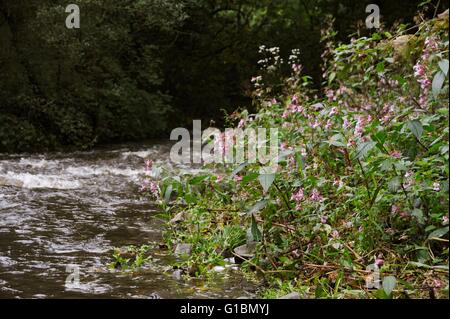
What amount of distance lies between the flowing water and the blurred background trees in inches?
111

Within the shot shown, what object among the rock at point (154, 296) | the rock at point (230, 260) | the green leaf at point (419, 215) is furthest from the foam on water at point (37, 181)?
the green leaf at point (419, 215)

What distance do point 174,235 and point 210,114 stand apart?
13.7m

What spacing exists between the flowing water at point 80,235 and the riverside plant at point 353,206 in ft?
0.97

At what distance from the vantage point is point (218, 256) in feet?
13.8

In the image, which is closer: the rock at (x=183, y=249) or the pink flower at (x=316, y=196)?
the pink flower at (x=316, y=196)

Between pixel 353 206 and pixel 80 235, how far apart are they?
2.47 metres

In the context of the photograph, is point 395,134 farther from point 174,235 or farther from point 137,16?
point 137,16

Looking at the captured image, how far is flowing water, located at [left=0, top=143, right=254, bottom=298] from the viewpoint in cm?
363

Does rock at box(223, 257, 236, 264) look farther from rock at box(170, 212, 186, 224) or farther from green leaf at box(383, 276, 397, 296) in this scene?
green leaf at box(383, 276, 397, 296)

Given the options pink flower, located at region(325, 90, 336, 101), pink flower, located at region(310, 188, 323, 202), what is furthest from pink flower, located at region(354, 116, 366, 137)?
pink flower, located at region(325, 90, 336, 101)

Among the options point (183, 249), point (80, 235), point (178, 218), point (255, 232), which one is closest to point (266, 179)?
point (255, 232)

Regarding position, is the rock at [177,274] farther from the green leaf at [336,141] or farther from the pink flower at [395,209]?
the pink flower at [395,209]

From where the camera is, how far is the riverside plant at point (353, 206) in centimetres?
327
